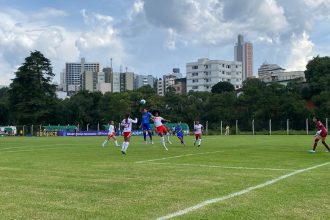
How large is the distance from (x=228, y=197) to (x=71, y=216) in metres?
3.47

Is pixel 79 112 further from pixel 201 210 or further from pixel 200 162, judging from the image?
pixel 201 210

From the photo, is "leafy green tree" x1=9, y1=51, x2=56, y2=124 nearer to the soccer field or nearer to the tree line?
the tree line

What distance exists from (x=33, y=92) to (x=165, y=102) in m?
28.4

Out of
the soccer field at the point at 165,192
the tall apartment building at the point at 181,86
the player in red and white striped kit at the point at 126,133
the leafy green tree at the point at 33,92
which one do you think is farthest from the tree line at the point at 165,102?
the tall apartment building at the point at 181,86

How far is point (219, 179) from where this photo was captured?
12531 mm

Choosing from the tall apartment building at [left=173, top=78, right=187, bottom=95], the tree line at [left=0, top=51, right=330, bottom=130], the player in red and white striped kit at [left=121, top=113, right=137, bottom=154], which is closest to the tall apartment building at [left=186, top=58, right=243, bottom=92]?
the tall apartment building at [left=173, top=78, right=187, bottom=95]

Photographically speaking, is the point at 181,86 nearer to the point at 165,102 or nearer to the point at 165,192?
the point at 165,102

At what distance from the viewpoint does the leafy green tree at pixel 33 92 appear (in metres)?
95.2

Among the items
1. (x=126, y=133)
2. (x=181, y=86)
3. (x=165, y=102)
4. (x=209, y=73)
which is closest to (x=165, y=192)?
(x=126, y=133)

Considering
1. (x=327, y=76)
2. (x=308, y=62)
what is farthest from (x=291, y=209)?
(x=308, y=62)

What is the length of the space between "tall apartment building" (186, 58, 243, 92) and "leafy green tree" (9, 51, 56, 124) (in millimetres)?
83539

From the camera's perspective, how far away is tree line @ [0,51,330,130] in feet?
262

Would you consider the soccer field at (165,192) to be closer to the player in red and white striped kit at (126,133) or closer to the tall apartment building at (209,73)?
the player in red and white striped kit at (126,133)

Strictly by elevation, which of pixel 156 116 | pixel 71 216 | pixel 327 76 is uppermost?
pixel 327 76
